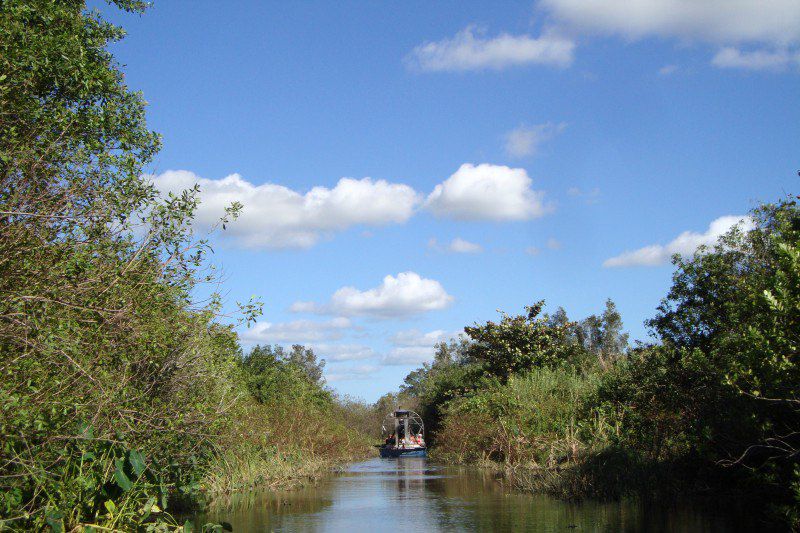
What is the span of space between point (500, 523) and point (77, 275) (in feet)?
32.5

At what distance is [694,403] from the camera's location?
59.6 feet

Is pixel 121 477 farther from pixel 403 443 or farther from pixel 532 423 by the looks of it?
pixel 403 443

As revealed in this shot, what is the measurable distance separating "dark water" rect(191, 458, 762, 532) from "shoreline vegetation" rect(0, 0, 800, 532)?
35.7 inches

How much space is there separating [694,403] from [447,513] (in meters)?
6.52

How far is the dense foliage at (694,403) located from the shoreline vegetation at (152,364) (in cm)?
6

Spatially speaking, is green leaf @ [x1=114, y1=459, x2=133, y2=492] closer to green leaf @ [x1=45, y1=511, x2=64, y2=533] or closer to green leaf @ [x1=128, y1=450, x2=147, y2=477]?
green leaf @ [x1=128, y1=450, x2=147, y2=477]

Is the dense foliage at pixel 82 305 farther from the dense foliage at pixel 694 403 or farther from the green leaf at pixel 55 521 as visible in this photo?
the dense foliage at pixel 694 403

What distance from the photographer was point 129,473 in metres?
10.9

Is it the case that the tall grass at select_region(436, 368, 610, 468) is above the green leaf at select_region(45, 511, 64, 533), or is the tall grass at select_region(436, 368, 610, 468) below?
above

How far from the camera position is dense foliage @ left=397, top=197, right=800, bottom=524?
12.0 m

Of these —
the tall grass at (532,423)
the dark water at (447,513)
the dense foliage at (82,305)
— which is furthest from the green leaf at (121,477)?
the tall grass at (532,423)

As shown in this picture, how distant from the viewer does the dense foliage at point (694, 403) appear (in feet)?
39.5

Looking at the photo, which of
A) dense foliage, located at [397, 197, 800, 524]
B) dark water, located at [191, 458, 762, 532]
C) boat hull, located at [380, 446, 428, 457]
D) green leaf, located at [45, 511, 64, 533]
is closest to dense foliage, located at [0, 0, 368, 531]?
green leaf, located at [45, 511, 64, 533]

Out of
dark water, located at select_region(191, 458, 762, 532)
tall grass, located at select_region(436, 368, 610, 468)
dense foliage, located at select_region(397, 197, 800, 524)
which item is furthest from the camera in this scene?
tall grass, located at select_region(436, 368, 610, 468)
